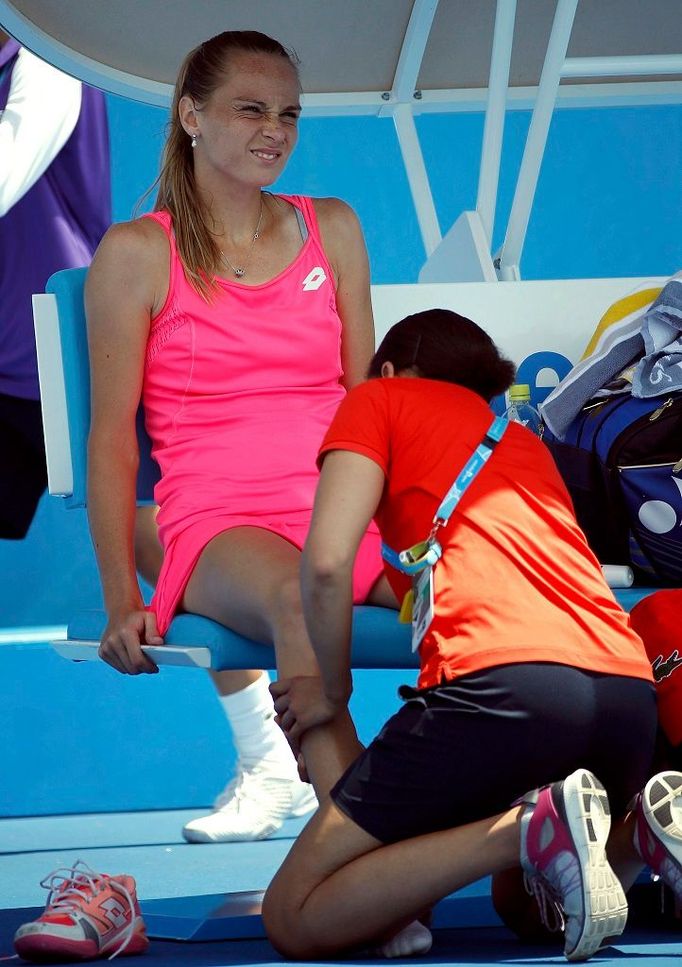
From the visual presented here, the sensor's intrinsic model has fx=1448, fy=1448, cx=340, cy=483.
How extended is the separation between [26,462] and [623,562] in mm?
2402

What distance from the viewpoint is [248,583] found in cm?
170

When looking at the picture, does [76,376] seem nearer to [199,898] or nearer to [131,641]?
[131,641]

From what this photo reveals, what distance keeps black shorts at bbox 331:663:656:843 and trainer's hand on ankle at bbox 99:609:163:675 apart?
1.33 ft

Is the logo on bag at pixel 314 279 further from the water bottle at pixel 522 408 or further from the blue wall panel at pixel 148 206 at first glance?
the blue wall panel at pixel 148 206

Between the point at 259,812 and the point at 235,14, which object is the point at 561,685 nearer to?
the point at 259,812

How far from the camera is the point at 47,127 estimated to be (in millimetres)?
3900

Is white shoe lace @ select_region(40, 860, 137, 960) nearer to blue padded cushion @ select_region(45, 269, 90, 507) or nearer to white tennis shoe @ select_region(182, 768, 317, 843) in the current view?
blue padded cushion @ select_region(45, 269, 90, 507)

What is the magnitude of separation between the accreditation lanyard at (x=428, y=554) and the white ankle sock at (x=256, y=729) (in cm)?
113

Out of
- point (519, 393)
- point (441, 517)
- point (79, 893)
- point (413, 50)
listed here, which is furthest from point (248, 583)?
point (413, 50)

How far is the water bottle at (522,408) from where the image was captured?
241cm

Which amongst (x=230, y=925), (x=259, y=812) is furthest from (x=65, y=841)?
(x=230, y=925)

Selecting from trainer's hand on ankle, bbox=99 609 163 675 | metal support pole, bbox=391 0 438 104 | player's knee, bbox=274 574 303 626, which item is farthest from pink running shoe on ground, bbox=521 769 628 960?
metal support pole, bbox=391 0 438 104

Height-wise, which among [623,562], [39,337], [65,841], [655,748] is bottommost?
[65,841]

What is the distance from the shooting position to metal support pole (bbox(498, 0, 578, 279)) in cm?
273
